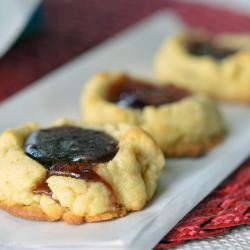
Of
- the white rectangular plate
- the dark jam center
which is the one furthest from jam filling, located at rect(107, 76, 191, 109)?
the dark jam center

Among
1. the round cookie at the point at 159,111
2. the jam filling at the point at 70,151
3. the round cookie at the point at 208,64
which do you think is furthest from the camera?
the round cookie at the point at 208,64

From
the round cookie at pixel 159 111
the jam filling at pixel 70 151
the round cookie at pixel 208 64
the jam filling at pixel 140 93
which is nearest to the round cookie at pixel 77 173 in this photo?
the jam filling at pixel 70 151

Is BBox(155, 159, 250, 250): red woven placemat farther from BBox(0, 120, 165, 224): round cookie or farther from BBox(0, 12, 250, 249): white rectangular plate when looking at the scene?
BBox(0, 120, 165, 224): round cookie

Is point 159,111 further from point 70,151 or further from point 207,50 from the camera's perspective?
point 207,50

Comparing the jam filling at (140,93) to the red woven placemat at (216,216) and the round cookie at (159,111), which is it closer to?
the round cookie at (159,111)

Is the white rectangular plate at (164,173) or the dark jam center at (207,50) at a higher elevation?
the dark jam center at (207,50)

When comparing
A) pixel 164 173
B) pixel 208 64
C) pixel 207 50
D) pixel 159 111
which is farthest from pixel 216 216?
pixel 207 50
